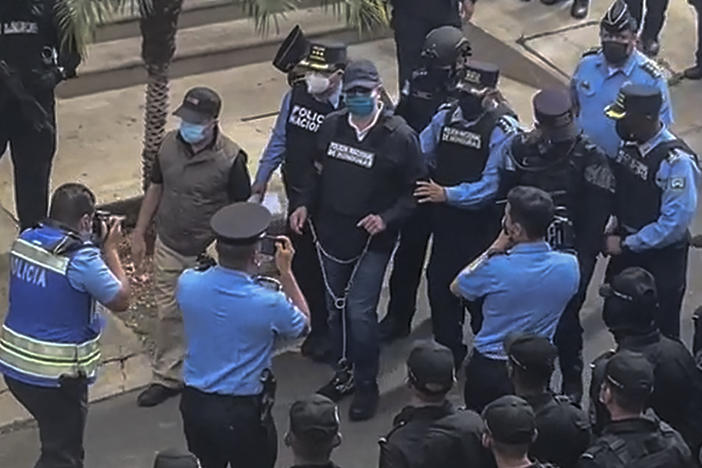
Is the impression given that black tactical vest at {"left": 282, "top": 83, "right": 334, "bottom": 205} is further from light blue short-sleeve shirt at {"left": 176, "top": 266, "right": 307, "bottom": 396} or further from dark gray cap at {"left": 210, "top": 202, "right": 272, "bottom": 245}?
light blue short-sleeve shirt at {"left": 176, "top": 266, "right": 307, "bottom": 396}

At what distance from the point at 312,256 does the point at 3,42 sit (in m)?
2.00

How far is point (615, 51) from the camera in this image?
7746 millimetres

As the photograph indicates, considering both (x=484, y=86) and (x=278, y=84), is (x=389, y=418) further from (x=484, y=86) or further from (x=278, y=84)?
(x=278, y=84)

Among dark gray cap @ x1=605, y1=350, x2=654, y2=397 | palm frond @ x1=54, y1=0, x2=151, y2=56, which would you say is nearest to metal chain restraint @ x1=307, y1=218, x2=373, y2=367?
palm frond @ x1=54, y1=0, x2=151, y2=56

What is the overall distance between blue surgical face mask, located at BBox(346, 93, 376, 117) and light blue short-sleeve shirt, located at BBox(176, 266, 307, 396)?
57.1 inches

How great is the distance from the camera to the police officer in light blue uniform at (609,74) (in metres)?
7.70

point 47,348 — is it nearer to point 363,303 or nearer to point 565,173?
point 363,303

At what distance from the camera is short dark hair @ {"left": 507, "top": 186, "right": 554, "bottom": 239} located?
19.7ft

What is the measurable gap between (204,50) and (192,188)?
4298 millimetres

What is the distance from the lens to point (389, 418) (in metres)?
7.34

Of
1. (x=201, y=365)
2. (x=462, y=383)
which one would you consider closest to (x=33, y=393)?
(x=201, y=365)

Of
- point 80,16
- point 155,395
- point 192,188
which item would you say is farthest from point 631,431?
point 80,16

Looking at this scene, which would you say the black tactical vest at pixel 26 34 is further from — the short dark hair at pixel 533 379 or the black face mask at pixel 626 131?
the short dark hair at pixel 533 379

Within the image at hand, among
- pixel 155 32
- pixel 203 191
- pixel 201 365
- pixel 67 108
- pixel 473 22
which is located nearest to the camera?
pixel 201 365
